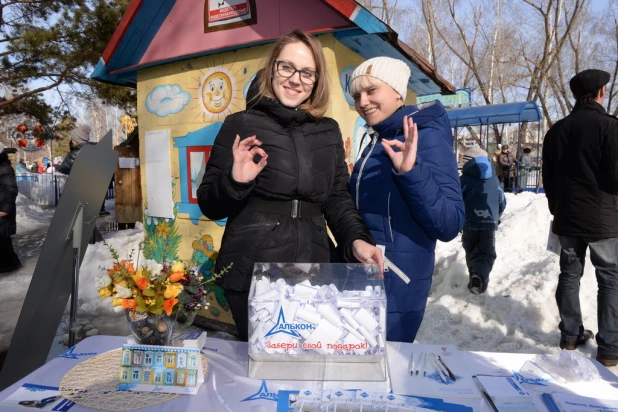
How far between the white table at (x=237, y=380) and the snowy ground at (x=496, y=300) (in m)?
2.64

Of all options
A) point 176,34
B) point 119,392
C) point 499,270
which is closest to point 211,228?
point 176,34

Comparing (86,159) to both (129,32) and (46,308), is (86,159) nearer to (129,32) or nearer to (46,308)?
(46,308)

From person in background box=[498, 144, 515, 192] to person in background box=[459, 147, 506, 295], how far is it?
10891 mm

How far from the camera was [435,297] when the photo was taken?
5.43 m

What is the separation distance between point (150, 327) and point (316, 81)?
1.25m

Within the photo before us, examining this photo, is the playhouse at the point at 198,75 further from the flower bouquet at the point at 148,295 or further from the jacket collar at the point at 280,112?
the flower bouquet at the point at 148,295

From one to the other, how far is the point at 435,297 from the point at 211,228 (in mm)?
2840

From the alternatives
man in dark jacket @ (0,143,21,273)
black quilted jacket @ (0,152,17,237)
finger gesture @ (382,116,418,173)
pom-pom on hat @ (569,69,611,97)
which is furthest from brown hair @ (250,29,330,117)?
black quilted jacket @ (0,152,17,237)

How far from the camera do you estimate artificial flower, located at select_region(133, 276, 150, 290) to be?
4.62 ft

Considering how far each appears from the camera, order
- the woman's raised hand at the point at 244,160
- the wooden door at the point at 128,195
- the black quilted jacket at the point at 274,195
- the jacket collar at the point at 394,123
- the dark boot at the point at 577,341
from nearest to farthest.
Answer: the woman's raised hand at the point at 244,160 < the black quilted jacket at the point at 274,195 < the jacket collar at the point at 394,123 < the dark boot at the point at 577,341 < the wooden door at the point at 128,195

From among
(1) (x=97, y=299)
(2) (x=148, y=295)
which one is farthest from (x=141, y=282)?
(1) (x=97, y=299)

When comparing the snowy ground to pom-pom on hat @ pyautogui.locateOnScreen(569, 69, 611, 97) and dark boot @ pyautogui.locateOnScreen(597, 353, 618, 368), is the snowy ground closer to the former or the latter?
dark boot @ pyautogui.locateOnScreen(597, 353, 618, 368)

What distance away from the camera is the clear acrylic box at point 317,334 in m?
1.35

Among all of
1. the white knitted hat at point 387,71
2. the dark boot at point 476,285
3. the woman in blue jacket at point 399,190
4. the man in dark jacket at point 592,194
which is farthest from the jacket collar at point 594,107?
the dark boot at point 476,285
